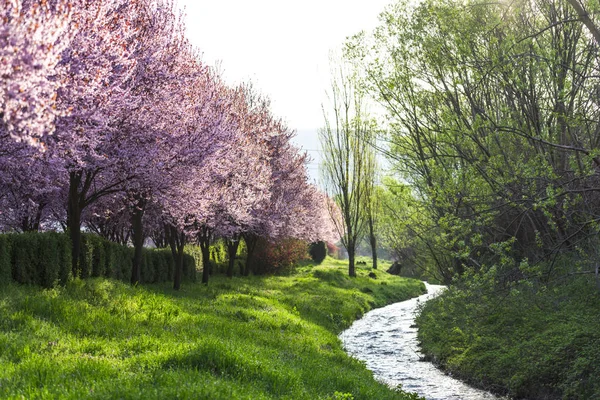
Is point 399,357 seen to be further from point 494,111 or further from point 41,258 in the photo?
point 41,258

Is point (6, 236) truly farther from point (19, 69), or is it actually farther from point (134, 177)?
point (19, 69)

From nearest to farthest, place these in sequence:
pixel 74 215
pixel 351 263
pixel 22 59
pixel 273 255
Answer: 1. pixel 22 59
2. pixel 74 215
3. pixel 273 255
4. pixel 351 263

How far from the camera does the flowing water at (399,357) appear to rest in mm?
14820

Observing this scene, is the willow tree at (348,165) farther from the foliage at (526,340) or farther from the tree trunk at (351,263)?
the foliage at (526,340)

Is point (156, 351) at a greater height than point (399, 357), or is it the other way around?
point (156, 351)

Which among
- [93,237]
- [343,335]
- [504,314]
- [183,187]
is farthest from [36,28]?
[343,335]

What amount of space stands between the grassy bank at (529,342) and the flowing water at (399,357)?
0.68 meters

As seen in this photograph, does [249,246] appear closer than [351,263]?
Yes

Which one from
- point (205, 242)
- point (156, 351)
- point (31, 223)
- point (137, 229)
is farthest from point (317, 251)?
point (156, 351)

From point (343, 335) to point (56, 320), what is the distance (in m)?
14.0

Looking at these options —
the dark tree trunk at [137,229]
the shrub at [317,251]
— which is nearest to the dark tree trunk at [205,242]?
the dark tree trunk at [137,229]

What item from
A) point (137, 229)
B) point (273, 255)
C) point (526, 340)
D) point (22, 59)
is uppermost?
point (22, 59)

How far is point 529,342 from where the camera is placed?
15320 millimetres

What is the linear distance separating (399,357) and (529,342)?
17.4 ft
